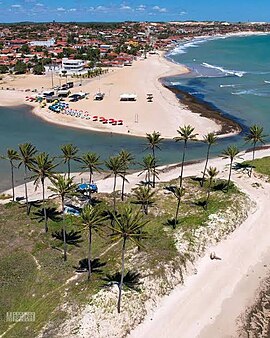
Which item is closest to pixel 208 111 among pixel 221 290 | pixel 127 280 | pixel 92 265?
pixel 221 290

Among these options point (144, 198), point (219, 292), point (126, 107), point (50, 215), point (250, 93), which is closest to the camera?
point (219, 292)

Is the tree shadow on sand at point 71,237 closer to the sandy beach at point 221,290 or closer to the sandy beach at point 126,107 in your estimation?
the sandy beach at point 221,290

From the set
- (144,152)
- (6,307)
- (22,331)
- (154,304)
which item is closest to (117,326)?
(154,304)

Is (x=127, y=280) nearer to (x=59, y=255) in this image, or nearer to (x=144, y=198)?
(x=59, y=255)

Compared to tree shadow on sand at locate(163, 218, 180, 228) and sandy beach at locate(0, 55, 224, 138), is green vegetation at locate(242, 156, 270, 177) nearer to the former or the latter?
sandy beach at locate(0, 55, 224, 138)

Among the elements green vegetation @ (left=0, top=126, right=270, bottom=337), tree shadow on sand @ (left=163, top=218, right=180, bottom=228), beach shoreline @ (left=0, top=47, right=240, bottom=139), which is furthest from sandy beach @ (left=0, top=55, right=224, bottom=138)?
tree shadow on sand @ (left=163, top=218, right=180, bottom=228)

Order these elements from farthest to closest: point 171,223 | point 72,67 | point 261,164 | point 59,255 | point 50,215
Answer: point 72,67 → point 261,164 → point 50,215 → point 171,223 → point 59,255

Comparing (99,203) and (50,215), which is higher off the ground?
(99,203)
